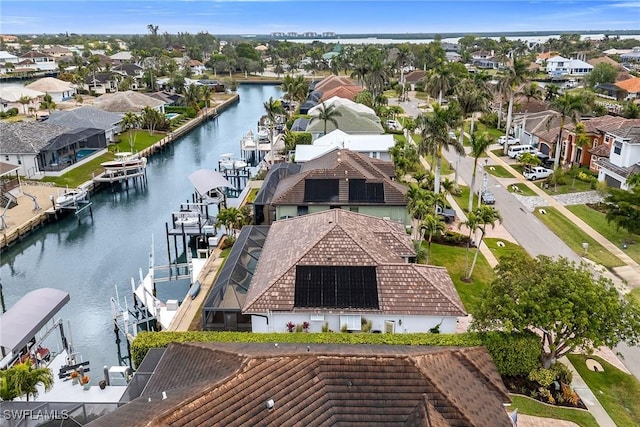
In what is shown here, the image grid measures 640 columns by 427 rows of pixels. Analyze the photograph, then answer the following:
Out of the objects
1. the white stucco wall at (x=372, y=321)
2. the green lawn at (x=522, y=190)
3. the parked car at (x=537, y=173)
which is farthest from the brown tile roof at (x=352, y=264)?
the parked car at (x=537, y=173)

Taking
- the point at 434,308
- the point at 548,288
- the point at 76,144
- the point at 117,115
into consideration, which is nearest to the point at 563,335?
the point at 548,288

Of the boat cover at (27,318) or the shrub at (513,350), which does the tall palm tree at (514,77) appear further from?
the boat cover at (27,318)

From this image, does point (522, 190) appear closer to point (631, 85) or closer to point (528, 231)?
point (528, 231)

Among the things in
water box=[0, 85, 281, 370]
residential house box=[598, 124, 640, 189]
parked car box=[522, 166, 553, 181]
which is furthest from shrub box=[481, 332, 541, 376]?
parked car box=[522, 166, 553, 181]

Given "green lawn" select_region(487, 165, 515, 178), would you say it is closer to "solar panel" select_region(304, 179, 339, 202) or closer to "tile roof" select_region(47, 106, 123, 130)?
"solar panel" select_region(304, 179, 339, 202)

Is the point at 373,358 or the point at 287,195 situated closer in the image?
the point at 373,358

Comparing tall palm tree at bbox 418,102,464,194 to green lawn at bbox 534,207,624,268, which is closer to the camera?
green lawn at bbox 534,207,624,268

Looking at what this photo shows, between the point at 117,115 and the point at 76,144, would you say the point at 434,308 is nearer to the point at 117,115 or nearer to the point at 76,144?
the point at 76,144

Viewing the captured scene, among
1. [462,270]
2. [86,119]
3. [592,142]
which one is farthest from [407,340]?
[86,119]
